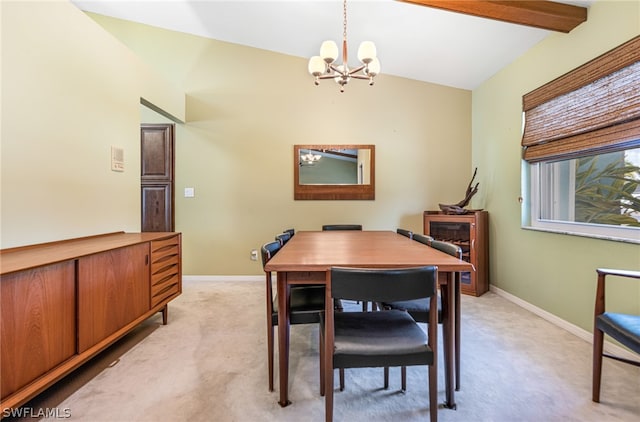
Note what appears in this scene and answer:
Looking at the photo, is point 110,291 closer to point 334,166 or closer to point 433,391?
point 433,391

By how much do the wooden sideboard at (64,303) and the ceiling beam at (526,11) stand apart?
290 cm

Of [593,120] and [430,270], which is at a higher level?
[593,120]

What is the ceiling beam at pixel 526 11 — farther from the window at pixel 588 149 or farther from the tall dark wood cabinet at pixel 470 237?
the tall dark wood cabinet at pixel 470 237

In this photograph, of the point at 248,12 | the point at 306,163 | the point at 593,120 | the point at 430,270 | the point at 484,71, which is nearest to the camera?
the point at 430,270

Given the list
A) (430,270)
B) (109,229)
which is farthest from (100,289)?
(430,270)

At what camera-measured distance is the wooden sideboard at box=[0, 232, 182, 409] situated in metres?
1.25

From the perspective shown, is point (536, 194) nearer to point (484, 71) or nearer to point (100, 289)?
point (484, 71)

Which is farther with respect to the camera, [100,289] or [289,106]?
[289,106]

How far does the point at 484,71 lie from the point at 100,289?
4.21 m

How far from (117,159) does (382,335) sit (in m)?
2.59

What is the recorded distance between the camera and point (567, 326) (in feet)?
7.89

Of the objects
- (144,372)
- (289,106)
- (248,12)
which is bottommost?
(144,372)

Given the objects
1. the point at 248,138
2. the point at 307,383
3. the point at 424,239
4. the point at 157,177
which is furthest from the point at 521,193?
the point at 157,177

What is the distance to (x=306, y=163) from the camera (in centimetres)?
391
